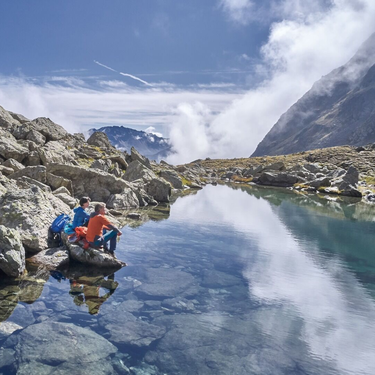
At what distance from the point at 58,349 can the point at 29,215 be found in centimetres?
1103

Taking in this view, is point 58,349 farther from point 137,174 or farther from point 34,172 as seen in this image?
point 137,174

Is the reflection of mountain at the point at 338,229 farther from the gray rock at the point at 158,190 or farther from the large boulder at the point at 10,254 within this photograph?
the large boulder at the point at 10,254

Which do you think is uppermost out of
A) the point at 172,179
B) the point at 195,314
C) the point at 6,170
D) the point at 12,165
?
the point at 172,179

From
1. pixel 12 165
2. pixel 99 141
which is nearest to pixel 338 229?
pixel 12 165

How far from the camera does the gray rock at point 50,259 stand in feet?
65.5

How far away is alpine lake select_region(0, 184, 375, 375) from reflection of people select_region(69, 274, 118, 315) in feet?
0.17

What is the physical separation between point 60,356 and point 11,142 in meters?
37.7

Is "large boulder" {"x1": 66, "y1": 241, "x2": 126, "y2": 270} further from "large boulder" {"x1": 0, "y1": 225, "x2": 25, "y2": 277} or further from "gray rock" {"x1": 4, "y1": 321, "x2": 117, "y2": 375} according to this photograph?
"gray rock" {"x1": 4, "y1": 321, "x2": 117, "y2": 375}

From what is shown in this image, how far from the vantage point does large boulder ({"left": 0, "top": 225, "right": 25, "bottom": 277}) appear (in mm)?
17578

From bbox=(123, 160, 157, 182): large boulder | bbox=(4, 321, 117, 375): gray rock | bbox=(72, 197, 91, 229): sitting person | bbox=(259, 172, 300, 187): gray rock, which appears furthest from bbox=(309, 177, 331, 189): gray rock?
bbox=(4, 321, 117, 375): gray rock

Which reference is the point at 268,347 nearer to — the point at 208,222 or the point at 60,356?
the point at 60,356

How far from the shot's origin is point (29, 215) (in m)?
21.6

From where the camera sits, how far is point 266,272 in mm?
24188

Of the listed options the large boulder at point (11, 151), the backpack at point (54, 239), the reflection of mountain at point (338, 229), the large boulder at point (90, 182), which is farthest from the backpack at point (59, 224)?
the large boulder at point (11, 151)
